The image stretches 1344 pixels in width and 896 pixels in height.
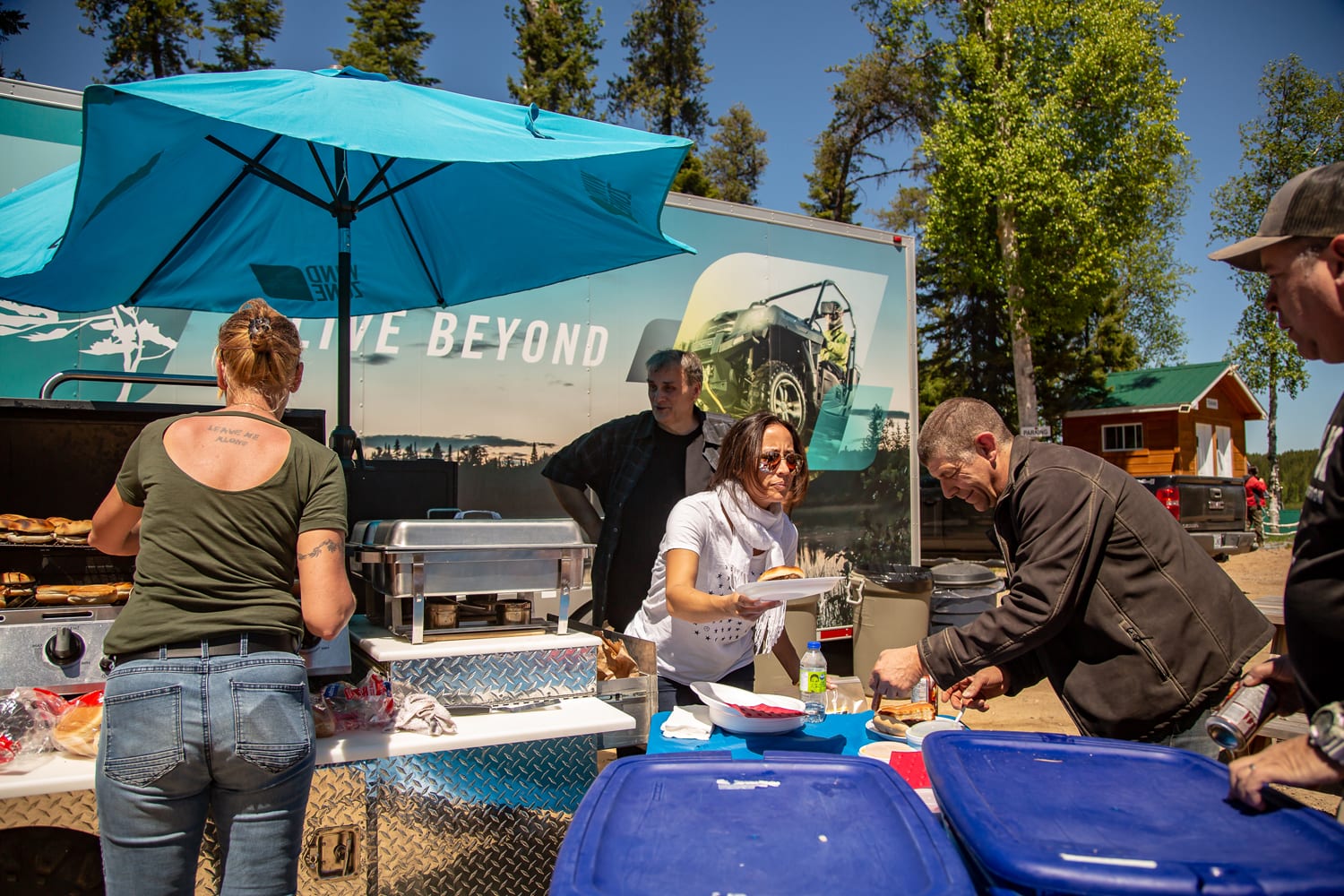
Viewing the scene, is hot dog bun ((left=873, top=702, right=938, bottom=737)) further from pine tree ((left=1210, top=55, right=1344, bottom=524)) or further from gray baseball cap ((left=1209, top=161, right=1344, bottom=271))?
pine tree ((left=1210, top=55, right=1344, bottom=524))

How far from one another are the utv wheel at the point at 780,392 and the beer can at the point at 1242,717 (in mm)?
3886

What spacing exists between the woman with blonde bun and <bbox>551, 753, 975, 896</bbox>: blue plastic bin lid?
2.69 ft

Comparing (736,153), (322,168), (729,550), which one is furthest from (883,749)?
(736,153)

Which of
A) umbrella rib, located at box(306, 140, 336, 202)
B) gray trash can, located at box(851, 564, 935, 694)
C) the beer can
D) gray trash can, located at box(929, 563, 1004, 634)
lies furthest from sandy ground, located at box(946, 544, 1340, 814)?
umbrella rib, located at box(306, 140, 336, 202)

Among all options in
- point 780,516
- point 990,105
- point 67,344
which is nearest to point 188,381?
point 67,344

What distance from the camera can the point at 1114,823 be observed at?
1.33m

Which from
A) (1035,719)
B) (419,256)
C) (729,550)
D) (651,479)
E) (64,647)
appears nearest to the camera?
(64,647)

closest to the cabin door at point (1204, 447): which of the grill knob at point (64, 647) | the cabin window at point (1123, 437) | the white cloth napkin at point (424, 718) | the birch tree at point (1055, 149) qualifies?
the cabin window at point (1123, 437)

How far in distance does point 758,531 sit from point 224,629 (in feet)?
5.56

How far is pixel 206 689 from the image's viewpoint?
6.02 ft

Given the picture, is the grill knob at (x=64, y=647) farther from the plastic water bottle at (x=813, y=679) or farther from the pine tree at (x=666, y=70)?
the pine tree at (x=666, y=70)

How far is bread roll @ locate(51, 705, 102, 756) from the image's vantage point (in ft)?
7.00

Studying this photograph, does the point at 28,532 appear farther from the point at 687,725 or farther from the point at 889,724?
the point at 889,724

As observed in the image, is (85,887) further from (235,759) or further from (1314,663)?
(1314,663)
